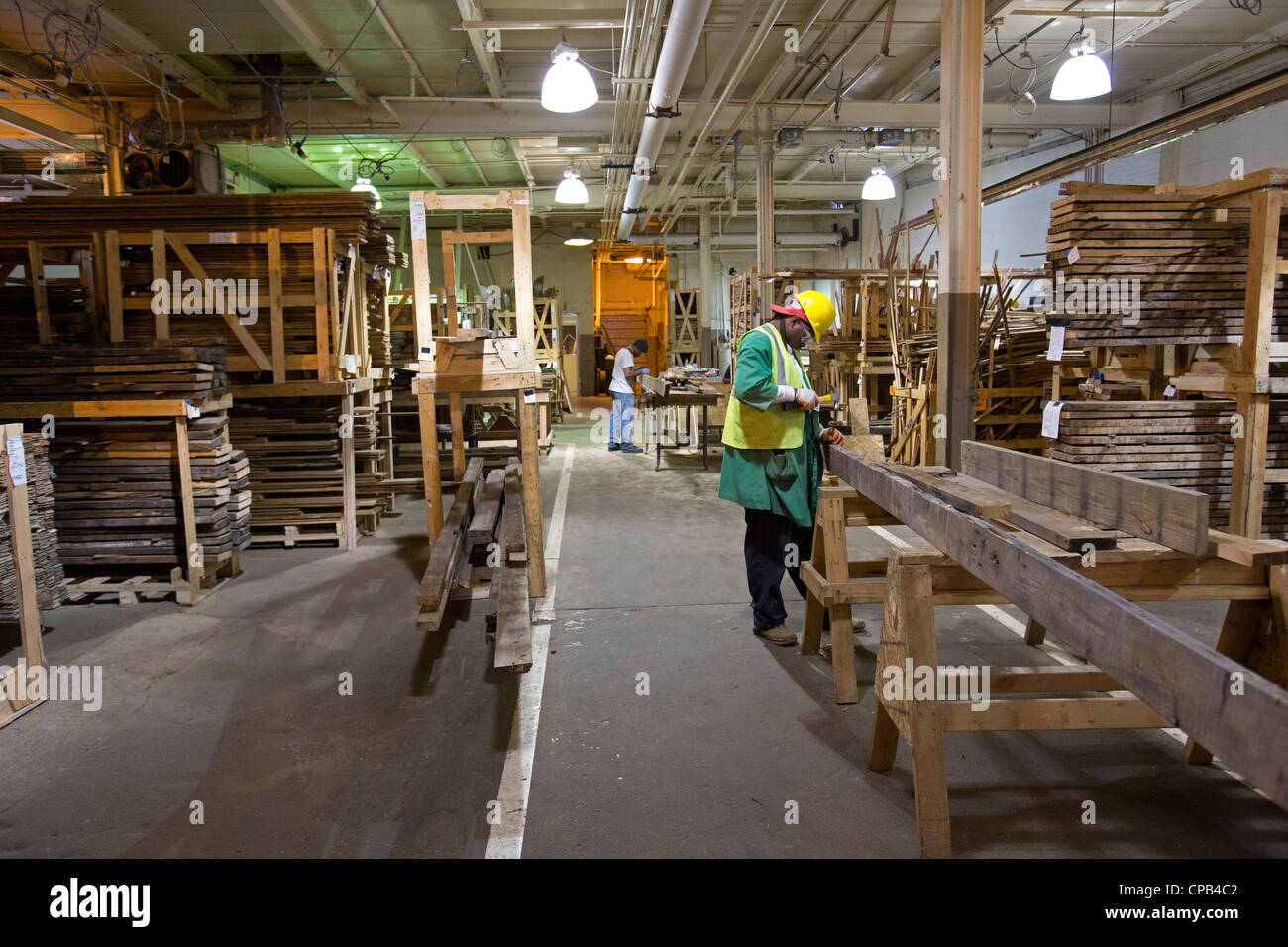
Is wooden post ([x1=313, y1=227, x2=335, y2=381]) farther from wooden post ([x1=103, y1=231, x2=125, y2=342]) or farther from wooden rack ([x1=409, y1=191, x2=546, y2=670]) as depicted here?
wooden rack ([x1=409, y1=191, x2=546, y2=670])

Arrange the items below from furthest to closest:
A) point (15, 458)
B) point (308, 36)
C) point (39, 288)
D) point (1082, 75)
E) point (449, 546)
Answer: point (308, 36) → point (1082, 75) → point (39, 288) → point (449, 546) → point (15, 458)

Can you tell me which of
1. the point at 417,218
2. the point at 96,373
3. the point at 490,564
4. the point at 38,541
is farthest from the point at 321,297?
the point at 490,564

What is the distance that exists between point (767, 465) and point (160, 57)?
1040 cm

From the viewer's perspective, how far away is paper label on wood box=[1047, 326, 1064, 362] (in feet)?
22.2

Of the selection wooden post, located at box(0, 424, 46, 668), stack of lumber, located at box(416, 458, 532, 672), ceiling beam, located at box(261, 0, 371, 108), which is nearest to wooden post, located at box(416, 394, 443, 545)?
stack of lumber, located at box(416, 458, 532, 672)

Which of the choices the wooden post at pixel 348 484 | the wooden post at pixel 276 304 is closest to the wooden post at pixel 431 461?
the wooden post at pixel 348 484

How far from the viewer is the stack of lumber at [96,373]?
6.41 metres

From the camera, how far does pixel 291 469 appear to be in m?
8.32

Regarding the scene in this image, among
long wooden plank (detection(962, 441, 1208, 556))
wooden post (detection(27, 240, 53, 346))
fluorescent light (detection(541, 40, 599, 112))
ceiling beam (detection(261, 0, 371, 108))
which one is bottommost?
long wooden plank (detection(962, 441, 1208, 556))

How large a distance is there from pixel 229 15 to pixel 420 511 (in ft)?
20.8

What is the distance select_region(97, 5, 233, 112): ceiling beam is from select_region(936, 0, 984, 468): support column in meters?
8.46

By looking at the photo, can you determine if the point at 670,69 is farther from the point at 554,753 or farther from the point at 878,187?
the point at 554,753
